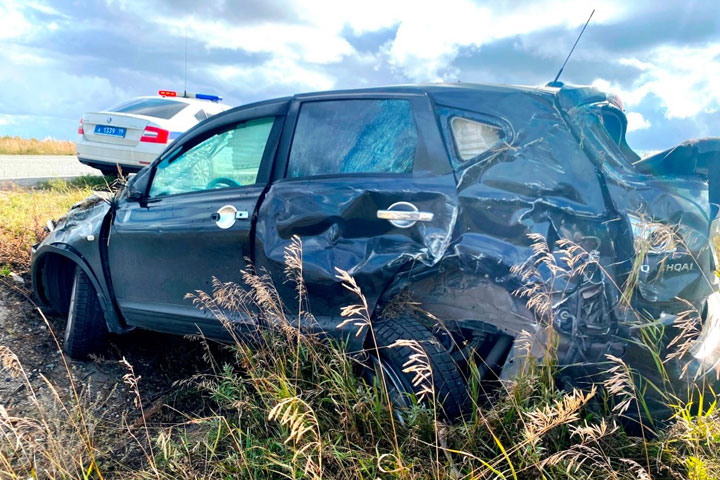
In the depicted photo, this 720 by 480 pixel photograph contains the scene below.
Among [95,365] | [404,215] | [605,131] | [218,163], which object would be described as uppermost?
[605,131]

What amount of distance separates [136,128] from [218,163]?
17.0ft

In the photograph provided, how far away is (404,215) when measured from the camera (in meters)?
2.34

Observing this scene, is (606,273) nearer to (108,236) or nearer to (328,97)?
(328,97)

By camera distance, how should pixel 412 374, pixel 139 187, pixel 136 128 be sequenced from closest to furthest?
1. pixel 412 374
2. pixel 139 187
3. pixel 136 128

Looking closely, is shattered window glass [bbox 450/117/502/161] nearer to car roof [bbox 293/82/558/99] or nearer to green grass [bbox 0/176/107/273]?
car roof [bbox 293/82/558/99]

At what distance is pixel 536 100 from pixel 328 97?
1100 mm

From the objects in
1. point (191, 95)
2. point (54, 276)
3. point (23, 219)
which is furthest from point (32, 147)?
point (54, 276)

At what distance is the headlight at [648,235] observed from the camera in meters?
2.19

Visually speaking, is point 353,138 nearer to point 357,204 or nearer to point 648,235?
point 357,204

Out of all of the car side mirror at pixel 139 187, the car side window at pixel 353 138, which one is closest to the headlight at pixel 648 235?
the car side window at pixel 353 138

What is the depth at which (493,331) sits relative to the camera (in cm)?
230

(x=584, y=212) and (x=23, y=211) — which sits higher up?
(x=584, y=212)

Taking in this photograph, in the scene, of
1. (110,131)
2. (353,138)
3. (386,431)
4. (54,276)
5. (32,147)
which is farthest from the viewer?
(32,147)

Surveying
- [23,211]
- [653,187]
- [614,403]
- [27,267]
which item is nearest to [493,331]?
[614,403]
